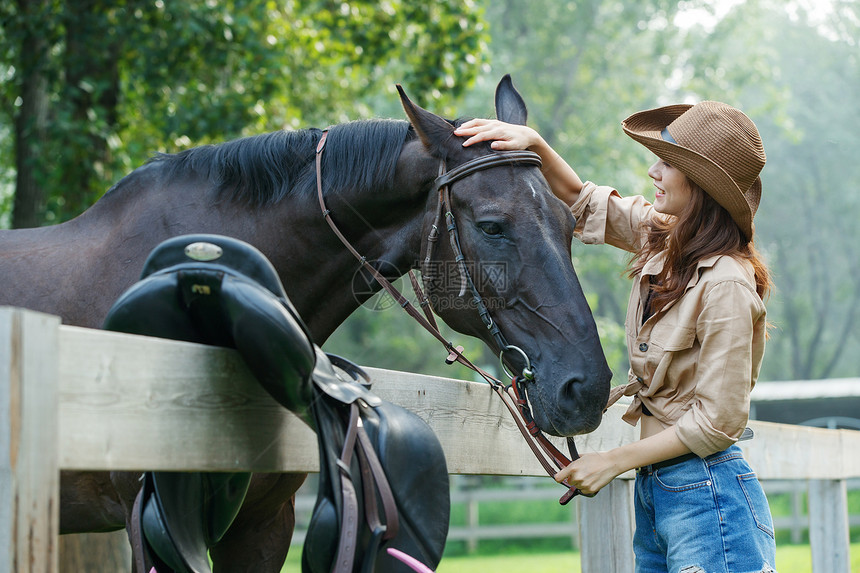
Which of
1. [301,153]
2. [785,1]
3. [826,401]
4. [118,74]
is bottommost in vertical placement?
[826,401]

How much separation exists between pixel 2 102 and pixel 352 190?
7724mm

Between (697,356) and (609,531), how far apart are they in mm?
1079

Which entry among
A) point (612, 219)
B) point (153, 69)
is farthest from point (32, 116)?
point (612, 219)

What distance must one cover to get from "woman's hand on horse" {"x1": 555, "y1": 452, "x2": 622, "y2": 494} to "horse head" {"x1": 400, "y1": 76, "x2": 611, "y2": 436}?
0.57 ft

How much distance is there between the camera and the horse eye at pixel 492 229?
2.55m

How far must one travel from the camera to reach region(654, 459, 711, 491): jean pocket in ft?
6.89

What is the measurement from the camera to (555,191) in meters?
2.94

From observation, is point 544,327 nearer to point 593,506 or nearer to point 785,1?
point 593,506

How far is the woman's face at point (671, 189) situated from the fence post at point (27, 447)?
1.73m

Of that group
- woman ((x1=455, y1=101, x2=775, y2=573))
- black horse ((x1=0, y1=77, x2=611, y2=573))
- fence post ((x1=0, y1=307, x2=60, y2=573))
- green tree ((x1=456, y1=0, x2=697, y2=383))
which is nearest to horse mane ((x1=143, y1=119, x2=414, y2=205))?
black horse ((x1=0, y1=77, x2=611, y2=573))

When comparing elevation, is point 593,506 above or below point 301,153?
below

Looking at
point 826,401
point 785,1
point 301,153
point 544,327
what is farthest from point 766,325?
point 785,1

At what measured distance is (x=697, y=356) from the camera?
217cm

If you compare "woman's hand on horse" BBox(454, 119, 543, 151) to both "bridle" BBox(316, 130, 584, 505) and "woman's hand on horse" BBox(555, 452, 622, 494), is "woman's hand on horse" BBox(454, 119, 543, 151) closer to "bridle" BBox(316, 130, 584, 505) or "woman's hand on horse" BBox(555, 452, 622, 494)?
"bridle" BBox(316, 130, 584, 505)
